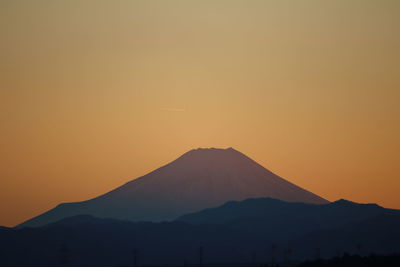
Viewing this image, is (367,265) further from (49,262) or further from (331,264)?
(49,262)

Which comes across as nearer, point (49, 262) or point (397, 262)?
point (397, 262)

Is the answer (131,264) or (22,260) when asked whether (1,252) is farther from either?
(131,264)

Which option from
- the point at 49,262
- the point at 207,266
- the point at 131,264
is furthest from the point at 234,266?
the point at 49,262

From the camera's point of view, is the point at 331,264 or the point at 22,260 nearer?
the point at 331,264

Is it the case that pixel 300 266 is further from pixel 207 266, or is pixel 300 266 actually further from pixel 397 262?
pixel 207 266

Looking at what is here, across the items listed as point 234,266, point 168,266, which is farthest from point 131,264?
point 234,266

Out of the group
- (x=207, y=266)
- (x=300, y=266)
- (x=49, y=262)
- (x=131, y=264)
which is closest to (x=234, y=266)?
(x=207, y=266)

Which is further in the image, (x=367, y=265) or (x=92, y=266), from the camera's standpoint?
(x=92, y=266)
